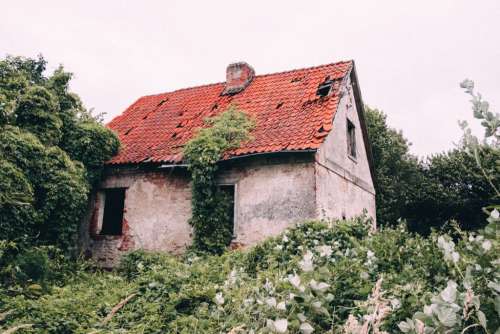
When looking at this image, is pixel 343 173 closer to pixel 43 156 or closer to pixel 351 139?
pixel 351 139

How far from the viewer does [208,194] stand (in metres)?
11.1

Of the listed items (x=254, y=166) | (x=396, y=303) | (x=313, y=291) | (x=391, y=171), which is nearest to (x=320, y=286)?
(x=313, y=291)

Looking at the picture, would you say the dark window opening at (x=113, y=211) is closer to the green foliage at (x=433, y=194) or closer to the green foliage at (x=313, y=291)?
the green foliage at (x=313, y=291)

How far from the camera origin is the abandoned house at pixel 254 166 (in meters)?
10.6

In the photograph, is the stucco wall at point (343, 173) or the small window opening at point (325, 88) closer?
the stucco wall at point (343, 173)

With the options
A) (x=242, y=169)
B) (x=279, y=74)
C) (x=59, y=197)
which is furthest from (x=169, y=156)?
(x=279, y=74)

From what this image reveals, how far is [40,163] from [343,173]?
27.1ft

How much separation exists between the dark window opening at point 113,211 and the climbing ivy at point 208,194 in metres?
3.60

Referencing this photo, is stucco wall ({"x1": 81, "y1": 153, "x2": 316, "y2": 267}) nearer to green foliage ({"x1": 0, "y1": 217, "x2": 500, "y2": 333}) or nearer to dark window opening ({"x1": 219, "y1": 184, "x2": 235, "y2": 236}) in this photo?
dark window opening ({"x1": 219, "y1": 184, "x2": 235, "y2": 236})

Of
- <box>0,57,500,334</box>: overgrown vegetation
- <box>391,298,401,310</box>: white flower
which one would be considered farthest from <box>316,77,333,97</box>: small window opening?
<box>391,298,401,310</box>: white flower

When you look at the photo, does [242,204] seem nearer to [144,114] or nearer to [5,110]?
[5,110]

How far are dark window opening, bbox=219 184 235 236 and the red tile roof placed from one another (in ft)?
3.50

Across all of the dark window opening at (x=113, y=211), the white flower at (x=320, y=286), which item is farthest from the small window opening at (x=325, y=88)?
the white flower at (x=320, y=286)

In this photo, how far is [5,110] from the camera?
9.73m
